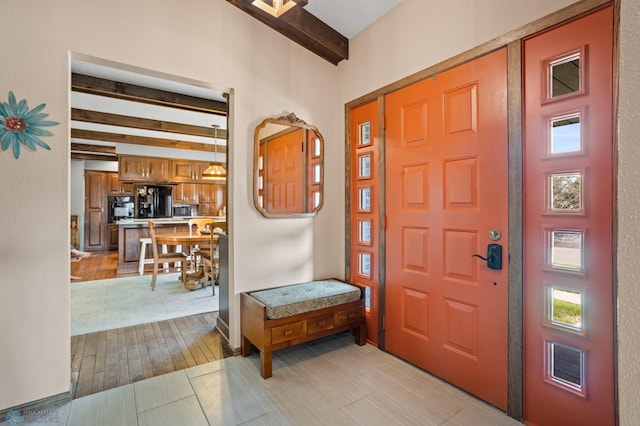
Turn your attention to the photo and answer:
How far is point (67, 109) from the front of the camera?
2.05 m

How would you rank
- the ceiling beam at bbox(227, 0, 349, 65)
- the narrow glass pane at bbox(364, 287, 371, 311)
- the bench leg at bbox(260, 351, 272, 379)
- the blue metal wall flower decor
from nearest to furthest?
the blue metal wall flower decor
the bench leg at bbox(260, 351, 272, 379)
the ceiling beam at bbox(227, 0, 349, 65)
the narrow glass pane at bbox(364, 287, 371, 311)

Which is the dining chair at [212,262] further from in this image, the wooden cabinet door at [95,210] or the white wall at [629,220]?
the wooden cabinet door at [95,210]

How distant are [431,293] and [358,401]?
94 centimetres

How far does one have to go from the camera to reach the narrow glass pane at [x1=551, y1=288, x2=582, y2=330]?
1.65 meters

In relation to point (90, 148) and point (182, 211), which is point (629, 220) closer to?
point (182, 211)

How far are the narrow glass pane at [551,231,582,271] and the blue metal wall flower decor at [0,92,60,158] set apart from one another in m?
3.18

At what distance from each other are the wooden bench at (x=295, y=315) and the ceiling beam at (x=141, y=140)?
464cm

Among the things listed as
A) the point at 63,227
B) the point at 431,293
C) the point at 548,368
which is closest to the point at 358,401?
the point at 431,293

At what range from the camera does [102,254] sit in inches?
320

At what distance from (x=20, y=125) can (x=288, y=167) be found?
1.96 metres

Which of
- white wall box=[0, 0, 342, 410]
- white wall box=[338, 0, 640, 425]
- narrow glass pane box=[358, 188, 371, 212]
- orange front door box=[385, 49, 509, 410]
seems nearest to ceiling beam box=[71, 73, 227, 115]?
white wall box=[0, 0, 342, 410]

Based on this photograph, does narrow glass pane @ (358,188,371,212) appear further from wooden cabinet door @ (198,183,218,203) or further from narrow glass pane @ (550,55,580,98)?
wooden cabinet door @ (198,183,218,203)

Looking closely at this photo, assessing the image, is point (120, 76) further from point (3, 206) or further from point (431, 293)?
point (431, 293)

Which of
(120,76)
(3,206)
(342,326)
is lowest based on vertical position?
(342,326)
